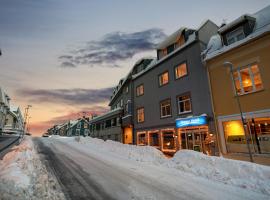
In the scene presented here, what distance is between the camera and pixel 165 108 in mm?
22922

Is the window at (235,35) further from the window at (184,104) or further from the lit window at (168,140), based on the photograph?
the lit window at (168,140)

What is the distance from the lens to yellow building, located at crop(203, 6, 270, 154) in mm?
13383

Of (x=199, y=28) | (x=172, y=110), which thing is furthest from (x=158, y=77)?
(x=199, y=28)

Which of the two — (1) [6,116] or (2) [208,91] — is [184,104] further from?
(1) [6,116]

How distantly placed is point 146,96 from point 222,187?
63.5 ft

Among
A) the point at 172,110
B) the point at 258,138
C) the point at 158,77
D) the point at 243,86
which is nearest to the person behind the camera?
the point at 258,138

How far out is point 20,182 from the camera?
699 cm

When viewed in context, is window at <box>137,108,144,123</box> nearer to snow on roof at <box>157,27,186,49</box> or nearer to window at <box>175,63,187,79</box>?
window at <box>175,63,187,79</box>

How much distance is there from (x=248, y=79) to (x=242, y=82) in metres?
0.50

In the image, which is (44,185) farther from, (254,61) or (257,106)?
(254,61)

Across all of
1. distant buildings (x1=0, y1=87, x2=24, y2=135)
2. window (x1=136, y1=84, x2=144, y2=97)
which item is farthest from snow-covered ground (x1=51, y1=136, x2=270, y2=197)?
distant buildings (x1=0, y1=87, x2=24, y2=135)

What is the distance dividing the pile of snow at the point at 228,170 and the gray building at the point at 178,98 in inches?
234

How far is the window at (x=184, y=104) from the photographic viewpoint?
19.8 metres

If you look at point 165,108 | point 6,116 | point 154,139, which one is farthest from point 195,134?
point 6,116
